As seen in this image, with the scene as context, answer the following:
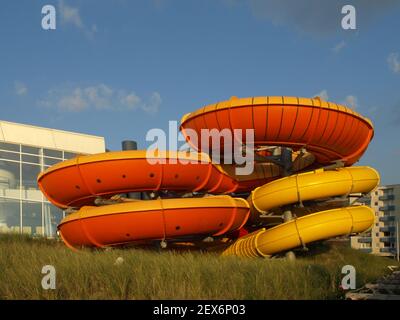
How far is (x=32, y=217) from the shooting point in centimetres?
3130

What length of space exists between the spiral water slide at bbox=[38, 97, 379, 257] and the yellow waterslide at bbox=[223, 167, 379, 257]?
31mm

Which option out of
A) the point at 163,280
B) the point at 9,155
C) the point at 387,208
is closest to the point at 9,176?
the point at 9,155

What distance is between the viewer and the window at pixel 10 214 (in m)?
29.7

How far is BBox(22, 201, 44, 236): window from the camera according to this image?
30734 mm

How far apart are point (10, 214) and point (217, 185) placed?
17543mm

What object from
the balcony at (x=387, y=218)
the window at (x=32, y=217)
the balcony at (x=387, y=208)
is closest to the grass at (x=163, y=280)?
the window at (x=32, y=217)

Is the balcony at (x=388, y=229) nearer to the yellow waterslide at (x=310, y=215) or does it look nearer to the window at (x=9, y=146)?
the window at (x=9, y=146)

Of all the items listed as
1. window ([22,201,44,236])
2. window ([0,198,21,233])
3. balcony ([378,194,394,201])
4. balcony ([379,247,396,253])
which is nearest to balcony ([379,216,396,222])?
balcony ([378,194,394,201])

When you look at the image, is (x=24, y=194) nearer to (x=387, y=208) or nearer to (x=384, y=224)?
(x=384, y=224)

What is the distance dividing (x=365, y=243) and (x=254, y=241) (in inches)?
3110

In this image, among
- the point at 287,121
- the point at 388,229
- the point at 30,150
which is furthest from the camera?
the point at 388,229

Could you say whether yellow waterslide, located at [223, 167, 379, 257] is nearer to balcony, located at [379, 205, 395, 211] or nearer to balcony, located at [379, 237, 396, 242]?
balcony, located at [379, 237, 396, 242]

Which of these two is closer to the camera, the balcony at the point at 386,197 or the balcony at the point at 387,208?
the balcony at the point at 387,208

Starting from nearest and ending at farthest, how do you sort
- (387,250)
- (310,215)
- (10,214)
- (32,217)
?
1. (310,215)
2. (10,214)
3. (32,217)
4. (387,250)
